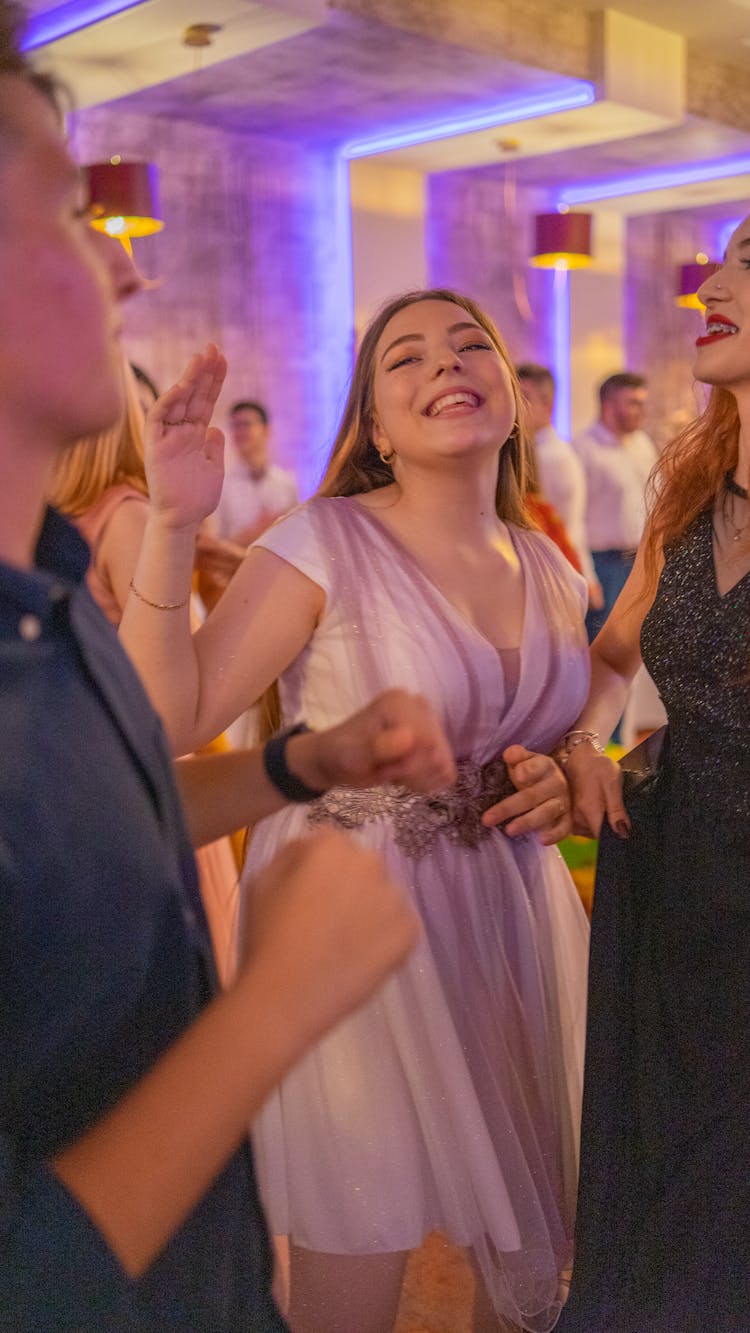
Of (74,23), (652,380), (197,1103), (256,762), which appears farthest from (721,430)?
(652,380)

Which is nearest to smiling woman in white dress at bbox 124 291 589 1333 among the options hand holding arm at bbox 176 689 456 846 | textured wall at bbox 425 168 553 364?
hand holding arm at bbox 176 689 456 846

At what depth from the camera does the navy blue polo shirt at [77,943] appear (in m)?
0.68

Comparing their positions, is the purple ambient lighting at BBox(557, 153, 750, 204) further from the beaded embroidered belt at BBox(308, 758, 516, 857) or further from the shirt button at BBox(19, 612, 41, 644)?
the shirt button at BBox(19, 612, 41, 644)

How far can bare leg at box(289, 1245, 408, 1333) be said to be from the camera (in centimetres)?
155

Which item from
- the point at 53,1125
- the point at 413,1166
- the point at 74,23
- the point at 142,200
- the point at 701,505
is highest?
the point at 74,23

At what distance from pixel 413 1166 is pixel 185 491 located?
0.87m

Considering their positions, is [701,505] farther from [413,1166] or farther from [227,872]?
[227,872]

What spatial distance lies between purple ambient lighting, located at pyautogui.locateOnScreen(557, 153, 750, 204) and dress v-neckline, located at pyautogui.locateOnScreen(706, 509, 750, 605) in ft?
25.2

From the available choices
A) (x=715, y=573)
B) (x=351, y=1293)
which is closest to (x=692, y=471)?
(x=715, y=573)

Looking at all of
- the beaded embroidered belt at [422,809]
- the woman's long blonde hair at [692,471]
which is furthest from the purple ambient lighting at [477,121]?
the beaded embroidered belt at [422,809]

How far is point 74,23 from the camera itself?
5.31 m

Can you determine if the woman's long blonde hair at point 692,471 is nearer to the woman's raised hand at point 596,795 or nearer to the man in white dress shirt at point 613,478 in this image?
the woman's raised hand at point 596,795

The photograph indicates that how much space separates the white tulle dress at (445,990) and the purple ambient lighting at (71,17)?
4228mm

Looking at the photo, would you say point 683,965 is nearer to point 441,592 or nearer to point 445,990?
point 445,990
